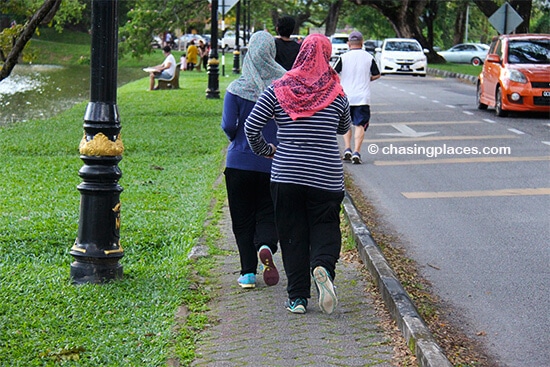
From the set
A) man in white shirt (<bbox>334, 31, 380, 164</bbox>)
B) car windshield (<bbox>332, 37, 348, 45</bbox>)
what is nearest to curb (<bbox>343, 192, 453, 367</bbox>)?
man in white shirt (<bbox>334, 31, 380, 164</bbox>)

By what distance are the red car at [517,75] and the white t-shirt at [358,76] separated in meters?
7.52

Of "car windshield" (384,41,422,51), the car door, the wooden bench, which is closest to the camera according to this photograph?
the car door

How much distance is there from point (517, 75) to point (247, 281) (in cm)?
1456

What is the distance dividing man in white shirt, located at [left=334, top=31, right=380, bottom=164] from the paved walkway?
6.61 meters

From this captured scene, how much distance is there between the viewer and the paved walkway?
5316mm

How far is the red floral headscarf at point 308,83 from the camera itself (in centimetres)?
618

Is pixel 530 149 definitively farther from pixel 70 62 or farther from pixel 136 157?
pixel 70 62

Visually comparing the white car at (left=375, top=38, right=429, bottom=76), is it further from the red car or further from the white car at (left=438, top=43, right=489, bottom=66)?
the red car

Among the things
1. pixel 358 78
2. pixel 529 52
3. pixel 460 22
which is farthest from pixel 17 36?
pixel 460 22

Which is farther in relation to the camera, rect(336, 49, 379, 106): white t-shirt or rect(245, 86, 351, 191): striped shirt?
rect(336, 49, 379, 106): white t-shirt

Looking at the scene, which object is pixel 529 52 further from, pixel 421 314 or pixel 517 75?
pixel 421 314

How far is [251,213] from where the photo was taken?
6996 millimetres

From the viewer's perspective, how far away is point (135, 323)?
589cm

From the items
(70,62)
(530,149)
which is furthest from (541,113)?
(70,62)
